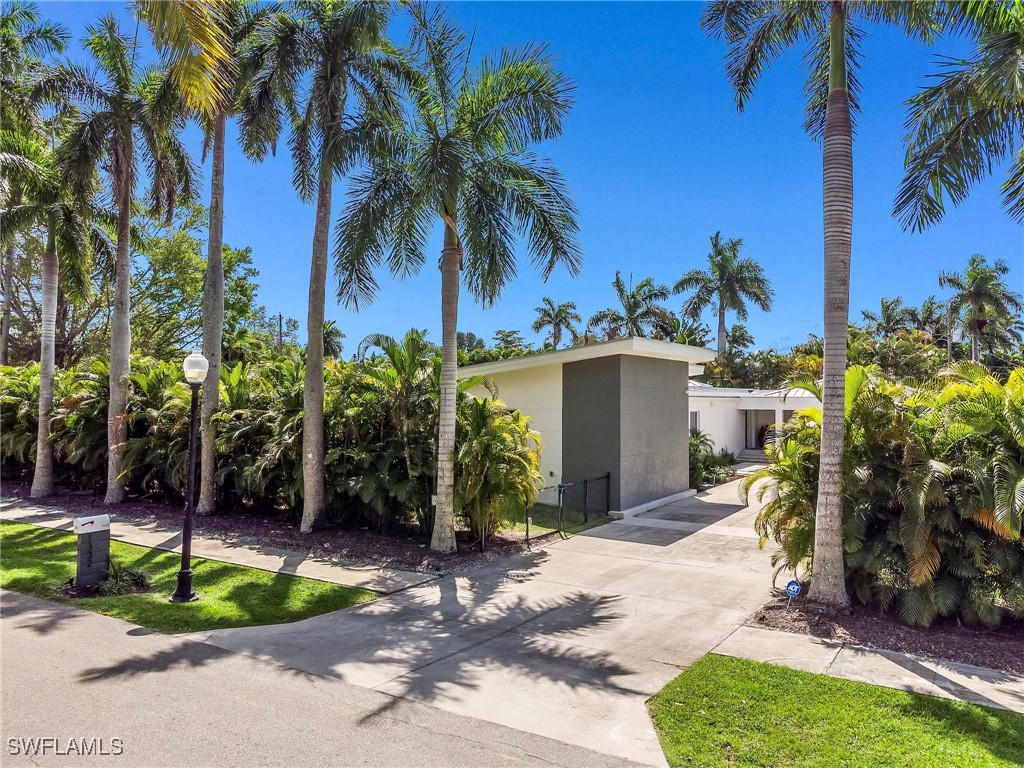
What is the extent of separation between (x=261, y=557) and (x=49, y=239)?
10556 mm

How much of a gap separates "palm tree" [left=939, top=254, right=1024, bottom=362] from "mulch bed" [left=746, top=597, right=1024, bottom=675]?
116 feet

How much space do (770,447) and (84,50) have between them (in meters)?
16.3

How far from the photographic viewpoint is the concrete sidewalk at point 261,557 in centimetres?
859

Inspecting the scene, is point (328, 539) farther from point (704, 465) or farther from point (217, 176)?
point (704, 465)

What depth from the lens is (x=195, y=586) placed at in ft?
26.5

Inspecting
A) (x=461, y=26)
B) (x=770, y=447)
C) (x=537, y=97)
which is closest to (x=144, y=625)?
(x=770, y=447)

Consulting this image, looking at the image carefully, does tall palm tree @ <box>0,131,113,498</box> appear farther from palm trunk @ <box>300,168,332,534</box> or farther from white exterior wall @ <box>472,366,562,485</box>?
white exterior wall @ <box>472,366,562,485</box>

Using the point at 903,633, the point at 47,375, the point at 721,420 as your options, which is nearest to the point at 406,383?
the point at 903,633

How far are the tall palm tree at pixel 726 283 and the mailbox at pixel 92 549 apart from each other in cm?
3354

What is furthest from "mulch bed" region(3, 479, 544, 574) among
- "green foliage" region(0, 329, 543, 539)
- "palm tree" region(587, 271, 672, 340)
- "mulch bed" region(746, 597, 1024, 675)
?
"palm tree" region(587, 271, 672, 340)

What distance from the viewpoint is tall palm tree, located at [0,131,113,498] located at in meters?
13.3

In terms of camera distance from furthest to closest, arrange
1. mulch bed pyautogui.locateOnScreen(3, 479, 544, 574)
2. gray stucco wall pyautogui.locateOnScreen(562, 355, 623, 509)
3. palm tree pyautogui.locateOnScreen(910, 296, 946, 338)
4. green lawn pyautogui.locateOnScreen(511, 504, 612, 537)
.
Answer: palm tree pyautogui.locateOnScreen(910, 296, 946, 338)
gray stucco wall pyautogui.locateOnScreen(562, 355, 623, 509)
green lawn pyautogui.locateOnScreen(511, 504, 612, 537)
mulch bed pyautogui.locateOnScreen(3, 479, 544, 574)

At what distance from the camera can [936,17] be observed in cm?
706

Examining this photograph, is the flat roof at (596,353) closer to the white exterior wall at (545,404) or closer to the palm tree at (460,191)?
the white exterior wall at (545,404)
